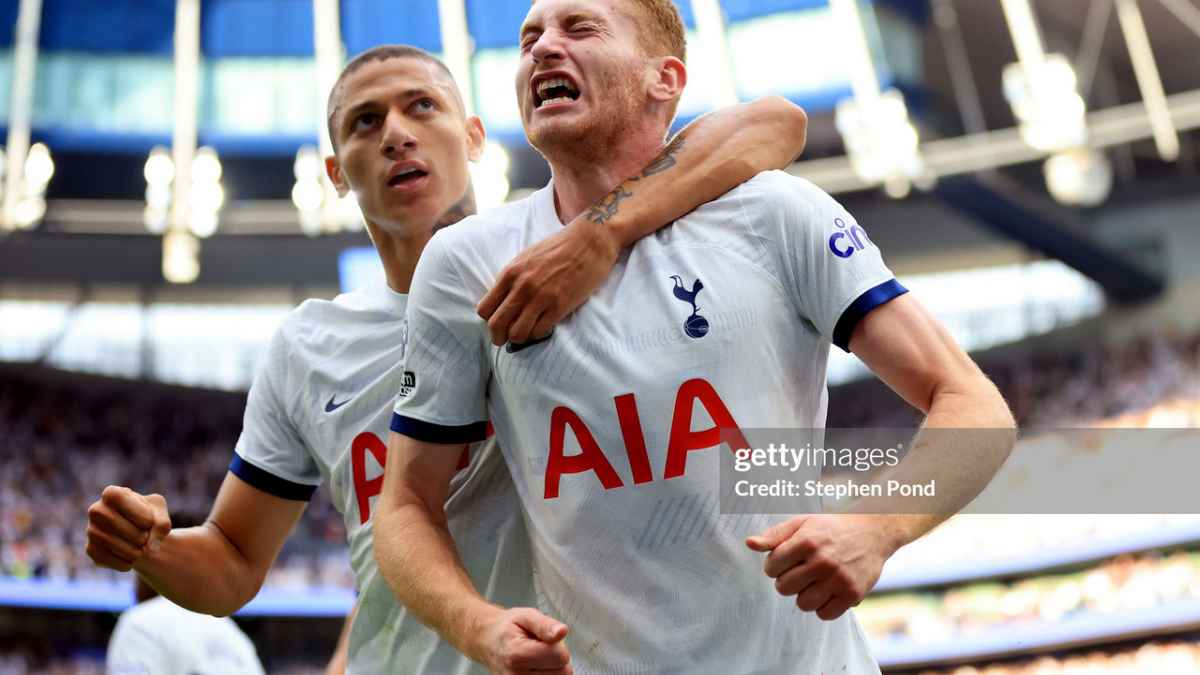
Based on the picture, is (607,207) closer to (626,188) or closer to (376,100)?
(626,188)

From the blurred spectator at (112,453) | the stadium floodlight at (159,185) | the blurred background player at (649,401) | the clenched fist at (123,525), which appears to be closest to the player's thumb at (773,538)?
the blurred background player at (649,401)

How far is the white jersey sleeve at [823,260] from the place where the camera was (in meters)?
2.08

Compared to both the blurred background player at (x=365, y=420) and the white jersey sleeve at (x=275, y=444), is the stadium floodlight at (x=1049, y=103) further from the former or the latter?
the white jersey sleeve at (x=275, y=444)

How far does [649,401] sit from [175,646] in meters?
3.54

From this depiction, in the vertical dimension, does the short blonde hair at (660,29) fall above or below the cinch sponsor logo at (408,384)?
above

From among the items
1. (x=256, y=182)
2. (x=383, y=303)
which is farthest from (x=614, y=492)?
(x=256, y=182)

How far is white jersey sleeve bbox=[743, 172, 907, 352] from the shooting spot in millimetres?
2082

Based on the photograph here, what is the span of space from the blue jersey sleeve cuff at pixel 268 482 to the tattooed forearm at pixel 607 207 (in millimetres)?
1203

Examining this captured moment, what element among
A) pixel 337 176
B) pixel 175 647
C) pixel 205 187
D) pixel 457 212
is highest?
pixel 205 187

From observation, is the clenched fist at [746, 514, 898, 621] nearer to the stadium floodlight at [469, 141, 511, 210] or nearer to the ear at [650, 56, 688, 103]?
the ear at [650, 56, 688, 103]

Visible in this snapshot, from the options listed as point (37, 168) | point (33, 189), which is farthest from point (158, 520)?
point (33, 189)

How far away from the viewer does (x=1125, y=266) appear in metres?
20.4

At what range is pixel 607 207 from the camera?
2293 millimetres

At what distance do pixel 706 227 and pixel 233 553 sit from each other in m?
1.47
